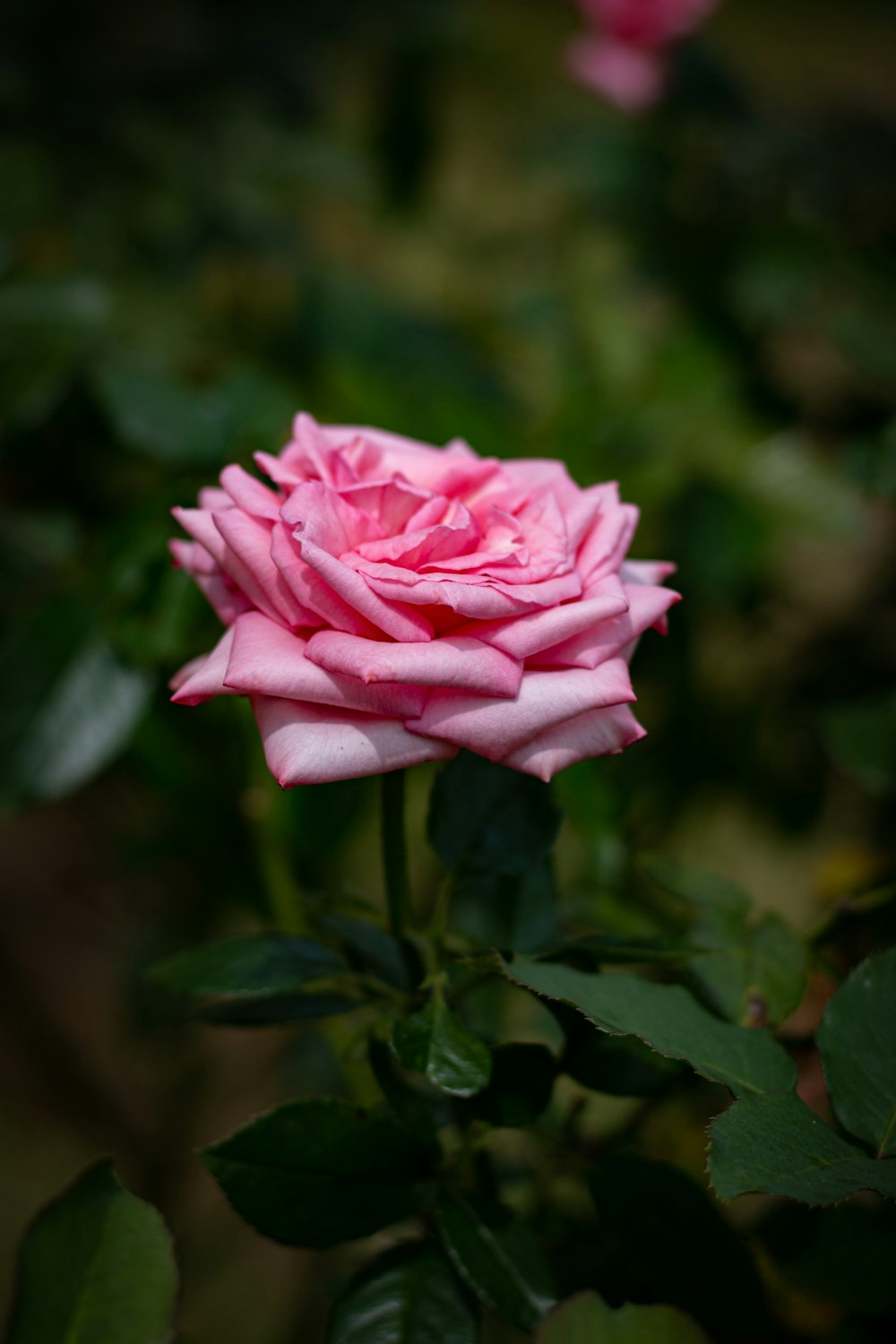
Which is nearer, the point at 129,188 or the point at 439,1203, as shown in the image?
the point at 439,1203

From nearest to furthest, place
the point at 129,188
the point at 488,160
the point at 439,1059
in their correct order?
1. the point at 439,1059
2. the point at 129,188
3. the point at 488,160

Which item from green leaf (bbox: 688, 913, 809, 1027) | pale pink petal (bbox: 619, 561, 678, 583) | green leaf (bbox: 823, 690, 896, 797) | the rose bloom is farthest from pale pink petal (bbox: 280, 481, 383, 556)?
green leaf (bbox: 823, 690, 896, 797)

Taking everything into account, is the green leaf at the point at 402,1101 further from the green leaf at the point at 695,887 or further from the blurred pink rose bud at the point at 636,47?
the blurred pink rose bud at the point at 636,47

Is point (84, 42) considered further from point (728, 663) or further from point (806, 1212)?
point (806, 1212)

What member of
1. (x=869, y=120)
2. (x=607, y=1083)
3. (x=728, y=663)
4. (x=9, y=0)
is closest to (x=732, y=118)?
(x=869, y=120)

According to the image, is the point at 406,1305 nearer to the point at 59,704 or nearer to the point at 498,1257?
the point at 498,1257

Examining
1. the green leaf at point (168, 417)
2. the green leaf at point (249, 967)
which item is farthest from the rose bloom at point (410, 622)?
the green leaf at point (168, 417)
